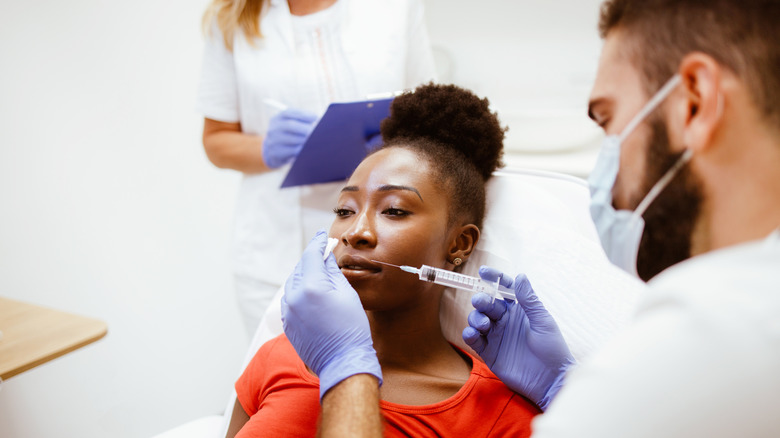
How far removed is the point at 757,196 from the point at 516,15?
2.32m

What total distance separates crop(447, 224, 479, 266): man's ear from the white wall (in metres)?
1.58

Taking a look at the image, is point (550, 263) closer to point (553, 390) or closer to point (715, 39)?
point (553, 390)

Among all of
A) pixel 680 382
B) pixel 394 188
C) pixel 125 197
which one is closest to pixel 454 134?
pixel 394 188

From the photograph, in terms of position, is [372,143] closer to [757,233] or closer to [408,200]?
[408,200]

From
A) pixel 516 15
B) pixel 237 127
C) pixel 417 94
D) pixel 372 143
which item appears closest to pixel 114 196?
pixel 237 127

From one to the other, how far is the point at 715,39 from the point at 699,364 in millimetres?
361

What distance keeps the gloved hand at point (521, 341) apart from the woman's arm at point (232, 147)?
86 centimetres

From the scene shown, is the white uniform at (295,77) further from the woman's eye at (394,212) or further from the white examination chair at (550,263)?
the woman's eye at (394,212)

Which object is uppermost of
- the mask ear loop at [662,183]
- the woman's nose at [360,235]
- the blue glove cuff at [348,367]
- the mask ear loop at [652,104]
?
the mask ear loop at [652,104]

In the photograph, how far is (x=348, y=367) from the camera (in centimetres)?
87

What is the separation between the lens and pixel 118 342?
89.4 inches

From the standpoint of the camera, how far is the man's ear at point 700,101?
0.63 meters

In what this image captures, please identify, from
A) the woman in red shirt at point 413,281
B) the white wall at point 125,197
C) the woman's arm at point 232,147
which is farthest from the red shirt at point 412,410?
the white wall at point 125,197

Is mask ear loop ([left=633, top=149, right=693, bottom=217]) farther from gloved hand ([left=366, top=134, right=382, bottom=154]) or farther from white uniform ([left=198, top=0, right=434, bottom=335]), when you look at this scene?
white uniform ([left=198, top=0, right=434, bottom=335])
